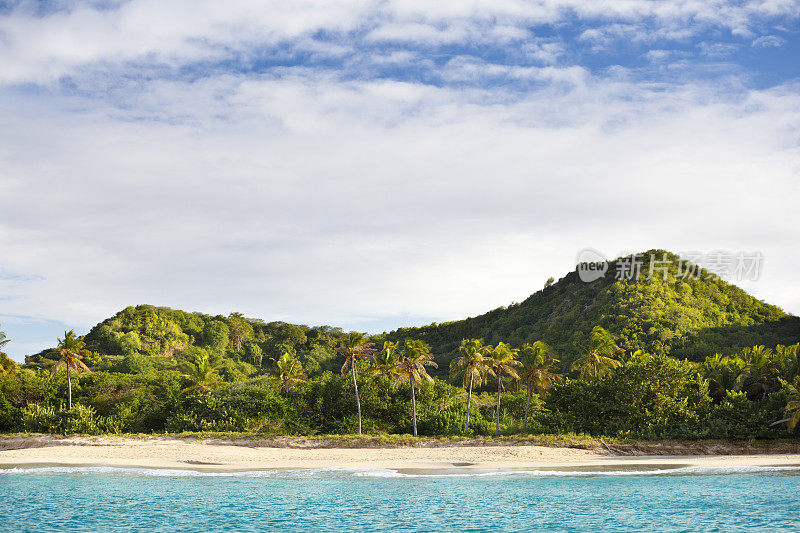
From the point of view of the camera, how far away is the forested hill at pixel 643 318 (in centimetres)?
7600

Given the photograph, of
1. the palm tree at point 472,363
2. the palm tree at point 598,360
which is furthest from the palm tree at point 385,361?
the palm tree at point 598,360

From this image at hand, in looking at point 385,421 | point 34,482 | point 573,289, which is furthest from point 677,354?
point 34,482

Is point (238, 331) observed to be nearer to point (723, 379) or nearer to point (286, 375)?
point (286, 375)

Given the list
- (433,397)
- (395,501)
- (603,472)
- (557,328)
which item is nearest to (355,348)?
(433,397)

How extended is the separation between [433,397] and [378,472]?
61.3 feet

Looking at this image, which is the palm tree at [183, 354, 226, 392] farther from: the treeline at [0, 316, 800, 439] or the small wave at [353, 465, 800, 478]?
the small wave at [353, 465, 800, 478]

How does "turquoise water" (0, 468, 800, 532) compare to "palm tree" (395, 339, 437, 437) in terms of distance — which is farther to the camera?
"palm tree" (395, 339, 437, 437)

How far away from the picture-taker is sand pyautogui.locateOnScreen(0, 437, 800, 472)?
35.6 metres

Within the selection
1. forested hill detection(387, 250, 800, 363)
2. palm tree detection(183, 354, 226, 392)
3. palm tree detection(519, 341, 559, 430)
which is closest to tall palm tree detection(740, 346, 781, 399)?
palm tree detection(519, 341, 559, 430)

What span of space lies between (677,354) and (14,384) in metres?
69.7

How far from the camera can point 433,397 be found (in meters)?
51.5

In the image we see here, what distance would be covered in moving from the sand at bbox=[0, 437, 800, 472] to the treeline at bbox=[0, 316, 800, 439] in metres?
4.31

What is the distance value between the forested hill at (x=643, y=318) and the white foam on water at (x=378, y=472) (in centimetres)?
3231

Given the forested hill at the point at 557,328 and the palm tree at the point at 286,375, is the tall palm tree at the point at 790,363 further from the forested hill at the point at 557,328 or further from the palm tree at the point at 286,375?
the palm tree at the point at 286,375
